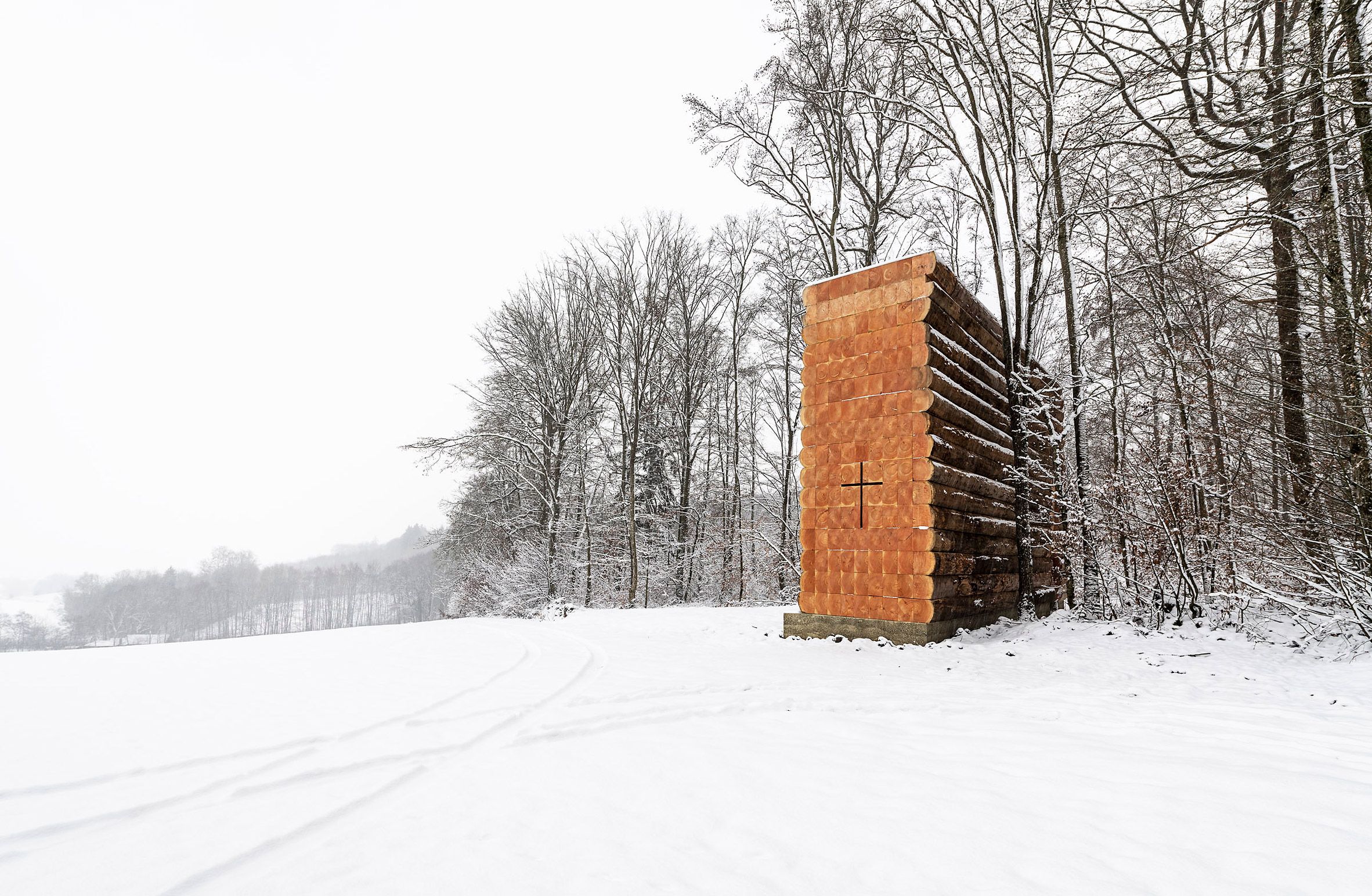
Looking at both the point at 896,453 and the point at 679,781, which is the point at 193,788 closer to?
the point at 679,781

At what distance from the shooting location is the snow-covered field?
1658 millimetres

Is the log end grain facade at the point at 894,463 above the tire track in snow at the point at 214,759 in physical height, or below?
above

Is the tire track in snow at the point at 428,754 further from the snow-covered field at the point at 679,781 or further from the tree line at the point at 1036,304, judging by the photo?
the tree line at the point at 1036,304

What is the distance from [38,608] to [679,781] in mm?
61996

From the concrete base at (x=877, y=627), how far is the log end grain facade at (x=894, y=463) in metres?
0.01

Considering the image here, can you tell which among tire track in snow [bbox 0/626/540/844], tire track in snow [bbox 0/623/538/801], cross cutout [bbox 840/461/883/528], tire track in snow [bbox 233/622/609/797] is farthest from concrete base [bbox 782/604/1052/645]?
tire track in snow [bbox 0/626/540/844]

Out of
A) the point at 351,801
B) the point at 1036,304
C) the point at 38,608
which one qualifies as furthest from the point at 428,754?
the point at 38,608

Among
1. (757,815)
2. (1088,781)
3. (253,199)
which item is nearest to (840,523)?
(1088,781)

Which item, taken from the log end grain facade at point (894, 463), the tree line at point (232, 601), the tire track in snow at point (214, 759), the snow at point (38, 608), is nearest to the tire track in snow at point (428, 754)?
the tire track in snow at point (214, 759)

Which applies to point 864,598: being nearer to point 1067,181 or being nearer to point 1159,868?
point 1159,868

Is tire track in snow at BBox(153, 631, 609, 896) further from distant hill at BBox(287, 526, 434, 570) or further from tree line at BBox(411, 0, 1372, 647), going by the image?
distant hill at BBox(287, 526, 434, 570)

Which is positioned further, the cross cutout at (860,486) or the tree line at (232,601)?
the tree line at (232,601)

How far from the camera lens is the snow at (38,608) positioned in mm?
34963

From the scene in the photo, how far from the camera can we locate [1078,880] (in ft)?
5.27
